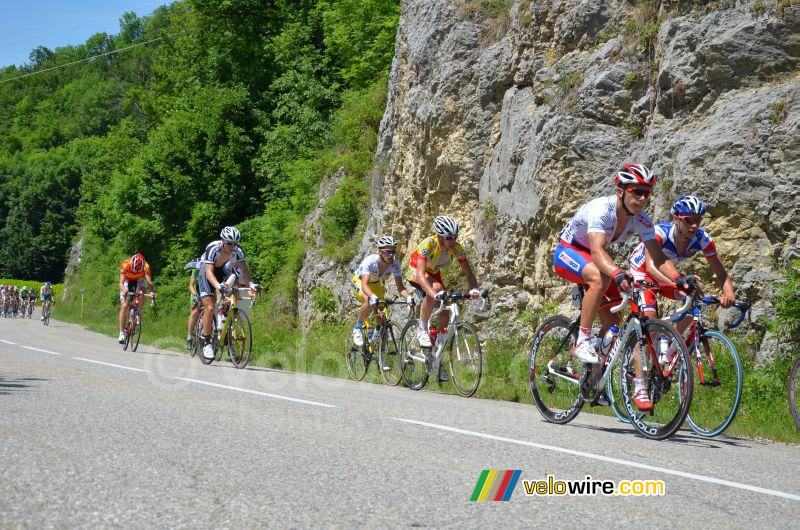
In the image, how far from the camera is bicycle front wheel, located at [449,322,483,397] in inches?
426

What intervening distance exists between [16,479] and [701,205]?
6.36 meters

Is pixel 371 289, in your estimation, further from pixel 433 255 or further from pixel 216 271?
pixel 216 271

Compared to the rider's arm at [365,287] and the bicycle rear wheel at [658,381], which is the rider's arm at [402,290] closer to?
the rider's arm at [365,287]

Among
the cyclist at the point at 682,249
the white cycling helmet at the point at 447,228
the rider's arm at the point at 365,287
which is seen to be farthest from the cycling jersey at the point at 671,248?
the rider's arm at the point at 365,287

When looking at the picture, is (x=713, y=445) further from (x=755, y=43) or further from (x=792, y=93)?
(x=755, y=43)

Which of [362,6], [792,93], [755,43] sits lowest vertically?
[792,93]

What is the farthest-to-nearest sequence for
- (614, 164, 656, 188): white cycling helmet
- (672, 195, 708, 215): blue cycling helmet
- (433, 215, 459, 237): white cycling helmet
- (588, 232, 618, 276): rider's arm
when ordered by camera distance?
(433, 215, 459, 237): white cycling helmet < (672, 195, 708, 215): blue cycling helmet < (614, 164, 656, 188): white cycling helmet < (588, 232, 618, 276): rider's arm

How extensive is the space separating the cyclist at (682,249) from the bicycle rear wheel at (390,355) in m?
4.49

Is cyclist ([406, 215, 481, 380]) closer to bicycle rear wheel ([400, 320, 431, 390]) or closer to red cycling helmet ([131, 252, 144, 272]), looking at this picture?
bicycle rear wheel ([400, 320, 431, 390])

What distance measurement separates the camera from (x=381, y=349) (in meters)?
12.9

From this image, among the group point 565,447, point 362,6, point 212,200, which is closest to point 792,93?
Result: point 565,447

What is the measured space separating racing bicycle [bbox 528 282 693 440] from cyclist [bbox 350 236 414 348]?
163 inches

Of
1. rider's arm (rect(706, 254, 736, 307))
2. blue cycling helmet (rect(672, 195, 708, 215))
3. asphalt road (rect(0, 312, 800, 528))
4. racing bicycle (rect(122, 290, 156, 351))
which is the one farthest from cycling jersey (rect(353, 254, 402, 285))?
racing bicycle (rect(122, 290, 156, 351))

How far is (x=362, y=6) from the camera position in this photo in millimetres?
28766
